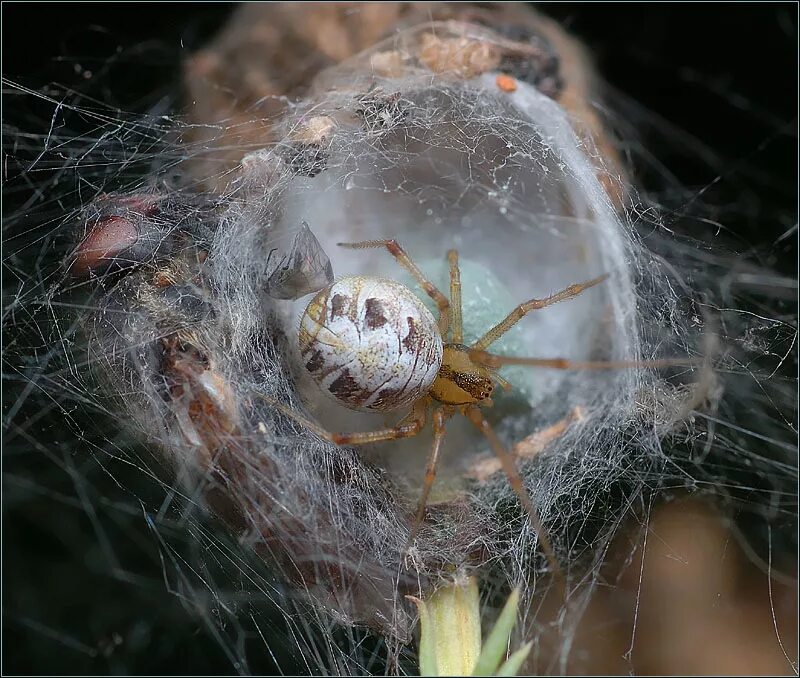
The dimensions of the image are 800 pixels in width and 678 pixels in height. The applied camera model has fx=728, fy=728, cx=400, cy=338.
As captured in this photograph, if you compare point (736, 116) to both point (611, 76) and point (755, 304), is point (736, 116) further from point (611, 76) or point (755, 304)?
point (755, 304)

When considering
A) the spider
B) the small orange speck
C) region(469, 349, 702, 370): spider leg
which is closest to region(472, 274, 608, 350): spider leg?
the spider

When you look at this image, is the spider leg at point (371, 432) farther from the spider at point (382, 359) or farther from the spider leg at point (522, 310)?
the spider leg at point (522, 310)

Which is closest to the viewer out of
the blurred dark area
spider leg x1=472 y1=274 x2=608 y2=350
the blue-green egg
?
the blurred dark area

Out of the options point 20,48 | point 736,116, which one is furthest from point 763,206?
point 20,48

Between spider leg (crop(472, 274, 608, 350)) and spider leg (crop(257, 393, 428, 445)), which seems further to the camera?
spider leg (crop(472, 274, 608, 350))

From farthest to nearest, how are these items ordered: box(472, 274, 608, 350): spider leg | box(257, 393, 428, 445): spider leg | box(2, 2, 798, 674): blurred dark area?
1. box(472, 274, 608, 350): spider leg
2. box(2, 2, 798, 674): blurred dark area
3. box(257, 393, 428, 445): spider leg

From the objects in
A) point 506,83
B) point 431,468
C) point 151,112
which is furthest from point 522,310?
point 151,112

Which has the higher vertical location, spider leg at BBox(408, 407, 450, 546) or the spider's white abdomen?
the spider's white abdomen

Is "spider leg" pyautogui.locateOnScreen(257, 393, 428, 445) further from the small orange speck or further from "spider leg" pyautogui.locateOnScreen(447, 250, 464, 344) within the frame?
the small orange speck
